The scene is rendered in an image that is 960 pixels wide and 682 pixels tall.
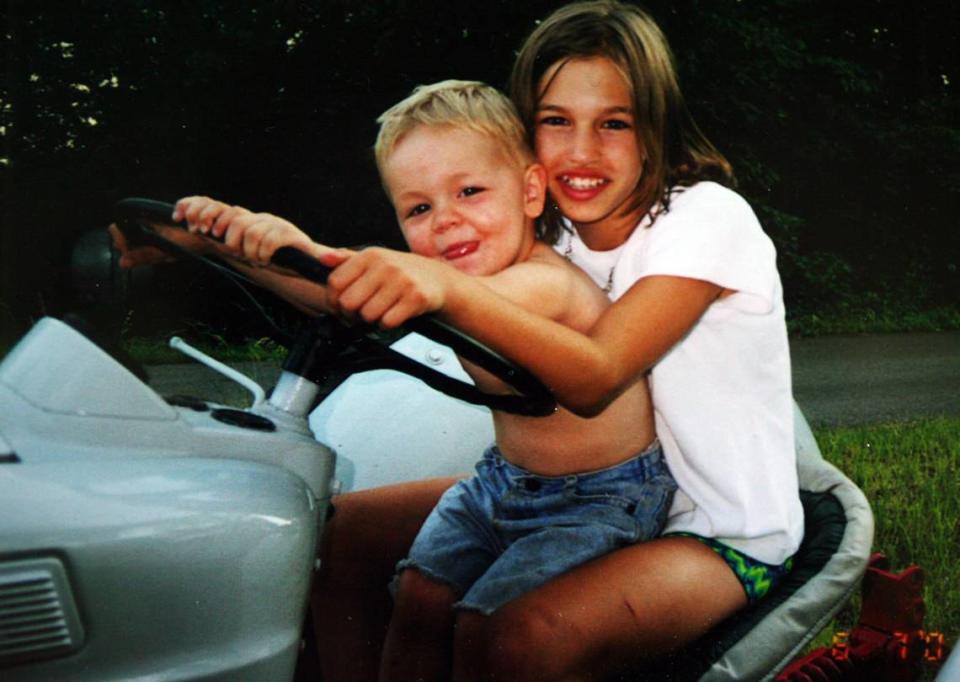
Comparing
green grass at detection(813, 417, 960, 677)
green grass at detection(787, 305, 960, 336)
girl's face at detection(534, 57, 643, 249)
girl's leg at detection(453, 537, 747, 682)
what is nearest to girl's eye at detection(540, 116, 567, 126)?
girl's face at detection(534, 57, 643, 249)

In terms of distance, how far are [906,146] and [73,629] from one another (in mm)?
4212

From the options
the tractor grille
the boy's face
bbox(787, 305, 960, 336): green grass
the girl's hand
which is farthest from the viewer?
bbox(787, 305, 960, 336): green grass

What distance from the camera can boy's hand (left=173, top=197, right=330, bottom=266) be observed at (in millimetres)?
992

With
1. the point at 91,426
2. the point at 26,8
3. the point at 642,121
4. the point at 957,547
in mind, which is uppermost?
the point at 26,8

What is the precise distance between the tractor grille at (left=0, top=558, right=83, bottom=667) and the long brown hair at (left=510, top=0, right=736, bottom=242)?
2.91 feet

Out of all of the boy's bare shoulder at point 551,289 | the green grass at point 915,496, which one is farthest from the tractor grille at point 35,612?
the green grass at point 915,496

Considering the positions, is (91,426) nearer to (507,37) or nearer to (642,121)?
(642,121)

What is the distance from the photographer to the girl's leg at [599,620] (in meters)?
1.14

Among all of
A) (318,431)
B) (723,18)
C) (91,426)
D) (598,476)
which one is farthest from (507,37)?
(91,426)

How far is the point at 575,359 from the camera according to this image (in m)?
1.10

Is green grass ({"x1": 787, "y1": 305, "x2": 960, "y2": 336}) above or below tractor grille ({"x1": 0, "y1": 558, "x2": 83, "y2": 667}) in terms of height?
below

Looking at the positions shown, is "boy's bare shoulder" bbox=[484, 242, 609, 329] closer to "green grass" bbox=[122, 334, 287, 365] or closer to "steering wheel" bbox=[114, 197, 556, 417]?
"steering wheel" bbox=[114, 197, 556, 417]

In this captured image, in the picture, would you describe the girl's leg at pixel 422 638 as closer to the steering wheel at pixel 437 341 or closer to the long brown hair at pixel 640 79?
the steering wheel at pixel 437 341

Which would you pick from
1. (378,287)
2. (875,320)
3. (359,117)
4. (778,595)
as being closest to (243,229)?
(378,287)
